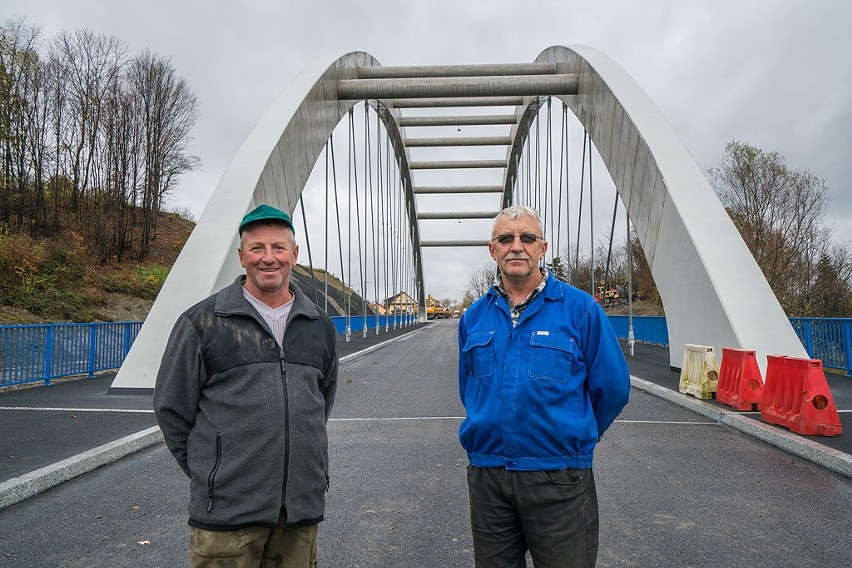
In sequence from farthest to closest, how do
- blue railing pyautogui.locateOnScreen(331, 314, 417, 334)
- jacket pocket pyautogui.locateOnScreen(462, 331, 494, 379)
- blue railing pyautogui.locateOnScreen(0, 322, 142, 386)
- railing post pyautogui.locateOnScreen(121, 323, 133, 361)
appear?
blue railing pyautogui.locateOnScreen(331, 314, 417, 334)
railing post pyautogui.locateOnScreen(121, 323, 133, 361)
blue railing pyautogui.locateOnScreen(0, 322, 142, 386)
jacket pocket pyautogui.locateOnScreen(462, 331, 494, 379)

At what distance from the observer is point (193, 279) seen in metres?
9.32

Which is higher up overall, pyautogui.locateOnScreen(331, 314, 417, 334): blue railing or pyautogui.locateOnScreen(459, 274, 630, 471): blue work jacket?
pyautogui.locateOnScreen(459, 274, 630, 471): blue work jacket

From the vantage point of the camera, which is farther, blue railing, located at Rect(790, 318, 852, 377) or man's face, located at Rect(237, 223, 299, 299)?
blue railing, located at Rect(790, 318, 852, 377)

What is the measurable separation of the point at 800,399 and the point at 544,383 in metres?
5.12

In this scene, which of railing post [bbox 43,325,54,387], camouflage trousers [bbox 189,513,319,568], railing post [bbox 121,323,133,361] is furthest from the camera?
railing post [bbox 121,323,133,361]

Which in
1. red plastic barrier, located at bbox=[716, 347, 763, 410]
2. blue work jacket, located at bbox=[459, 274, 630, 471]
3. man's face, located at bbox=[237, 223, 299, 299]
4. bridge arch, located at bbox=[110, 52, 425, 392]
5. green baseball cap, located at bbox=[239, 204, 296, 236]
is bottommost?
red plastic barrier, located at bbox=[716, 347, 763, 410]

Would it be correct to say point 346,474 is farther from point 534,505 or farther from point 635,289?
point 635,289

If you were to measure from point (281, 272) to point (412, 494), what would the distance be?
8.69ft

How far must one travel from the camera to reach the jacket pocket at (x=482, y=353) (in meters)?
Answer: 2.16

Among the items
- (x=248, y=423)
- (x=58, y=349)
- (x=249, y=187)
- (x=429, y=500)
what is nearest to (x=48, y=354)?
(x=58, y=349)

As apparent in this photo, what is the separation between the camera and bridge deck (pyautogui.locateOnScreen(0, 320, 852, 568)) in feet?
10.5

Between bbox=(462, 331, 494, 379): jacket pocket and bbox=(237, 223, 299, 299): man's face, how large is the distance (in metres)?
0.69

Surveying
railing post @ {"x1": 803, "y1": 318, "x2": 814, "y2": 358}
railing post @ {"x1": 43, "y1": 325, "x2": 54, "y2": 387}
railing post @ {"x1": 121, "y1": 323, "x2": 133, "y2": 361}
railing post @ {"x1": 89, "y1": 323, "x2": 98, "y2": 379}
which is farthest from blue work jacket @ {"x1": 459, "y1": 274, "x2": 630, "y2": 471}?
railing post @ {"x1": 121, "y1": 323, "x2": 133, "y2": 361}

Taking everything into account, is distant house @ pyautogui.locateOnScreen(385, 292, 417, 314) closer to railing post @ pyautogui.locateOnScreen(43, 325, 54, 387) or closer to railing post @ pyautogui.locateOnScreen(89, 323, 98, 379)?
railing post @ pyautogui.locateOnScreen(89, 323, 98, 379)
